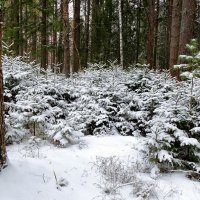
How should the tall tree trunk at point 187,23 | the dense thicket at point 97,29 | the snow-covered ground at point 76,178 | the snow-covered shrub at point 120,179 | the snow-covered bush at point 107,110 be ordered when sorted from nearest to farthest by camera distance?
the snow-covered ground at point 76,178 → the snow-covered shrub at point 120,179 → the snow-covered bush at point 107,110 → the tall tree trunk at point 187,23 → the dense thicket at point 97,29

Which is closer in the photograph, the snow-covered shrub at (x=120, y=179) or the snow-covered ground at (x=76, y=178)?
the snow-covered ground at (x=76, y=178)

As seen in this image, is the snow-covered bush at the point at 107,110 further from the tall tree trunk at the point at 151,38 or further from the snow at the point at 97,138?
the tall tree trunk at the point at 151,38

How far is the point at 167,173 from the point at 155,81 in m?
4.20

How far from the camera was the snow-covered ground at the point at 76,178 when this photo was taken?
210 inches

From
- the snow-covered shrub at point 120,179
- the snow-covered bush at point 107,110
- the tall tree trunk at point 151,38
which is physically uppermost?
the tall tree trunk at point 151,38

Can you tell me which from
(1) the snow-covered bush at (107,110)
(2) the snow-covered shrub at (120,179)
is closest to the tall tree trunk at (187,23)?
(1) the snow-covered bush at (107,110)

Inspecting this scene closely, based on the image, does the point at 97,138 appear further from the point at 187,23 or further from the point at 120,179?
the point at 187,23

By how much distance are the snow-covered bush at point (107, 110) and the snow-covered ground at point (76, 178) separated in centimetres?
41

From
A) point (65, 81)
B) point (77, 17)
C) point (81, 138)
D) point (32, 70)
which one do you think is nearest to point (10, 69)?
point (32, 70)

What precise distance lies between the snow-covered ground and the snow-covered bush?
0.41 metres

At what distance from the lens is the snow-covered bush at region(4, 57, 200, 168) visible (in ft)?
22.4

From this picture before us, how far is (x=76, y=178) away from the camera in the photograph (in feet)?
19.7

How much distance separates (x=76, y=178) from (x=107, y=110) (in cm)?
347

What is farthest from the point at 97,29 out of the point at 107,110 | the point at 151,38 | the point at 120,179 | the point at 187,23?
the point at 120,179
